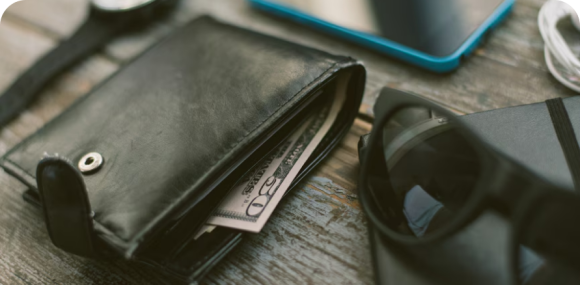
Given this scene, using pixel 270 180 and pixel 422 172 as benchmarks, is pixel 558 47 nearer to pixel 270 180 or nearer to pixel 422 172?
pixel 422 172

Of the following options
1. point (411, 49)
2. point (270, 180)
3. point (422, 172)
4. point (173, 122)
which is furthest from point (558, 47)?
point (173, 122)

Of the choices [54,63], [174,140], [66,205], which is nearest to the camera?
[66,205]

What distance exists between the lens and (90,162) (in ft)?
2.06

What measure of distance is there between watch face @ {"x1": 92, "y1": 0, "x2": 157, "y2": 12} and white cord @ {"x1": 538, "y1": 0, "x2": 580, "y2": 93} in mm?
897

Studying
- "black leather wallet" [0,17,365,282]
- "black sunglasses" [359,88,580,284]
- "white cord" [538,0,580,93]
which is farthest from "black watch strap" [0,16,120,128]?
"white cord" [538,0,580,93]

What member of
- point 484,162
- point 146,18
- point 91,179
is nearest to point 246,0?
point 146,18

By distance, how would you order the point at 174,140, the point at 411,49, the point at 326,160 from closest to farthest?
the point at 174,140 → the point at 326,160 → the point at 411,49

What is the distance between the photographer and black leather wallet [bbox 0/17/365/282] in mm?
532

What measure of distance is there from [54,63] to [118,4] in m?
0.21

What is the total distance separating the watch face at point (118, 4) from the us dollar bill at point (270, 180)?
1.95 feet

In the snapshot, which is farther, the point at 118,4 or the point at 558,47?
the point at 118,4

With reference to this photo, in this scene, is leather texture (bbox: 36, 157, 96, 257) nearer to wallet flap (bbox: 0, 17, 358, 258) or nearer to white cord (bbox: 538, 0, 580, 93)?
wallet flap (bbox: 0, 17, 358, 258)

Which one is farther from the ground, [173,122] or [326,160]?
[173,122]

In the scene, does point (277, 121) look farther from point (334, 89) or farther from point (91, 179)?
point (91, 179)
